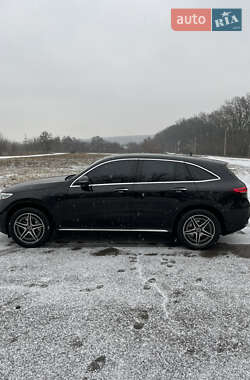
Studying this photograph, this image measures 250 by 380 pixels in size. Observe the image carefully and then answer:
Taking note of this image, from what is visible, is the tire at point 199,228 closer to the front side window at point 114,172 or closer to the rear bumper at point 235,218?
the rear bumper at point 235,218

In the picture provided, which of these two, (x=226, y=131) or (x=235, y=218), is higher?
(x=226, y=131)

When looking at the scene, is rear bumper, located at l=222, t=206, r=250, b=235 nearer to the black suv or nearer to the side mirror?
the black suv

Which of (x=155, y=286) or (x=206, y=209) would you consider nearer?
(x=155, y=286)

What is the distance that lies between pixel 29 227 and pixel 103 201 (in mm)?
1364

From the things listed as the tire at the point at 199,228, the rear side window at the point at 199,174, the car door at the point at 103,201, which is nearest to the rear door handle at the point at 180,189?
the rear side window at the point at 199,174

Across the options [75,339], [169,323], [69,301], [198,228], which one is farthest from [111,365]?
[198,228]

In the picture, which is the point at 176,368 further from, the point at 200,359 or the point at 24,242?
the point at 24,242

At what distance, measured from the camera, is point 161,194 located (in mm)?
4320

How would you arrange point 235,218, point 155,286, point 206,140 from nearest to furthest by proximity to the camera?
point 155,286 < point 235,218 < point 206,140

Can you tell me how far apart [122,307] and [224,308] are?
1.09 meters

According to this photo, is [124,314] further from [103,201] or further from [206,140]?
[206,140]

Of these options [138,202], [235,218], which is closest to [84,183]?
[138,202]

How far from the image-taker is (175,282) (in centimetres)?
326

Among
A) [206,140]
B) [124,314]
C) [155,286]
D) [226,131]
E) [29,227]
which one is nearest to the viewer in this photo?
[124,314]
